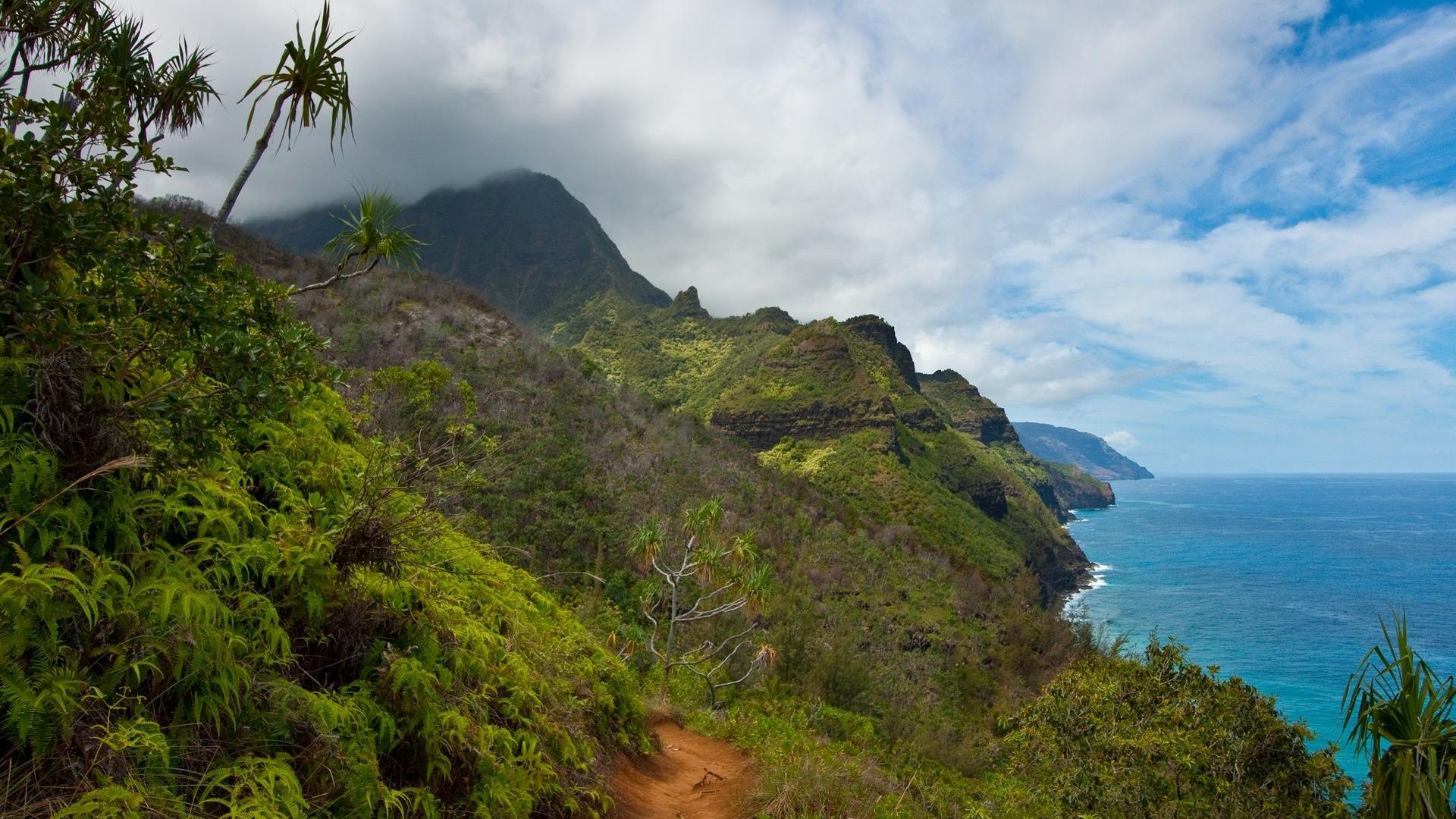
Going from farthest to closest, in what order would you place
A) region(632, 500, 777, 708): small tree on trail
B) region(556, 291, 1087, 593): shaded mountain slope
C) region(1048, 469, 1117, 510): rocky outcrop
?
region(1048, 469, 1117, 510): rocky outcrop < region(556, 291, 1087, 593): shaded mountain slope < region(632, 500, 777, 708): small tree on trail

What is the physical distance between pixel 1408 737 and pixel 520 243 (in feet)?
438

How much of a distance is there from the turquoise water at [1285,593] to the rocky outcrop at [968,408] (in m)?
23.7

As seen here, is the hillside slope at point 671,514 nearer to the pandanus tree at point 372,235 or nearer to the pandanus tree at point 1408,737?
the pandanus tree at point 1408,737

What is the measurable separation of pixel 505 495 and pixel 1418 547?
462 feet

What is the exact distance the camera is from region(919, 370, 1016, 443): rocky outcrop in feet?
432

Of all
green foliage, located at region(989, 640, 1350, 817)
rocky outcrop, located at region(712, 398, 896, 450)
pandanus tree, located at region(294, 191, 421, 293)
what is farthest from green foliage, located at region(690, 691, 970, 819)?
rocky outcrop, located at region(712, 398, 896, 450)

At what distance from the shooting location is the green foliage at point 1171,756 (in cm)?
866

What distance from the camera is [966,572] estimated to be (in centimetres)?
4150

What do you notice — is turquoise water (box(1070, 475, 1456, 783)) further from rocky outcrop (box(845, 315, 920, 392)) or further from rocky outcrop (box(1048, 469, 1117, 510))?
rocky outcrop (box(845, 315, 920, 392))

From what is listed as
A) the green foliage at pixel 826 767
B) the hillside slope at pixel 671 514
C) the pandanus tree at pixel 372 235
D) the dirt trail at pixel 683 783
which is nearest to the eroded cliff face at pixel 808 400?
the hillside slope at pixel 671 514

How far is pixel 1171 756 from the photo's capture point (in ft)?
29.1

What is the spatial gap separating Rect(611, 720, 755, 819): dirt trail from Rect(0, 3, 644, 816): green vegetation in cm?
289

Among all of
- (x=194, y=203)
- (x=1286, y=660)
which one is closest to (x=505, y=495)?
(x=194, y=203)

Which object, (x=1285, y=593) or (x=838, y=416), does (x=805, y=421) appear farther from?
(x=1285, y=593)
